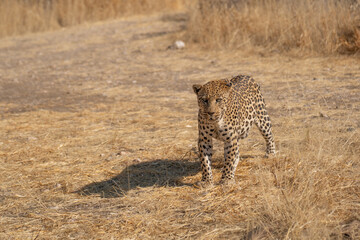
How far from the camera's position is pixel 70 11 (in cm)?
2003

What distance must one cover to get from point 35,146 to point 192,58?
6330 mm

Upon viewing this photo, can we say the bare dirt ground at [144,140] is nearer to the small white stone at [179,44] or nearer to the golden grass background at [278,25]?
the small white stone at [179,44]

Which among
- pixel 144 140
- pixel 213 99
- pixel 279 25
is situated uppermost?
pixel 279 25

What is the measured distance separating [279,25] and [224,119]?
7500mm

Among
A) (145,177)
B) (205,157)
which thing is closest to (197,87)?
(205,157)

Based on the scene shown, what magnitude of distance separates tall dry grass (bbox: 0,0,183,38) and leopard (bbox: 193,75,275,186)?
15.0 meters

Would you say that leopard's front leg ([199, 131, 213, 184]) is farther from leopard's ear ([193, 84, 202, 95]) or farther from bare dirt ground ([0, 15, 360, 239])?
leopard's ear ([193, 84, 202, 95])

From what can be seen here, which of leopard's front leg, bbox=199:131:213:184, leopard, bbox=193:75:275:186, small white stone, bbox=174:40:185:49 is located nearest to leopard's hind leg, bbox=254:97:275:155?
leopard, bbox=193:75:275:186

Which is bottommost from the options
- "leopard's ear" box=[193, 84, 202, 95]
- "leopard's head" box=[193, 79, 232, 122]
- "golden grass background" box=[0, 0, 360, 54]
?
"leopard's head" box=[193, 79, 232, 122]

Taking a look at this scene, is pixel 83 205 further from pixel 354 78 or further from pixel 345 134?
pixel 354 78

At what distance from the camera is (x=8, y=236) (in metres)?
4.13

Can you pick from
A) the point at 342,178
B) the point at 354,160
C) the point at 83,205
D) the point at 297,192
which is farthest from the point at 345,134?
the point at 83,205

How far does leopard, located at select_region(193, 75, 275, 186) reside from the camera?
4672mm

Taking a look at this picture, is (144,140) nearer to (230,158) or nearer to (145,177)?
(145,177)
